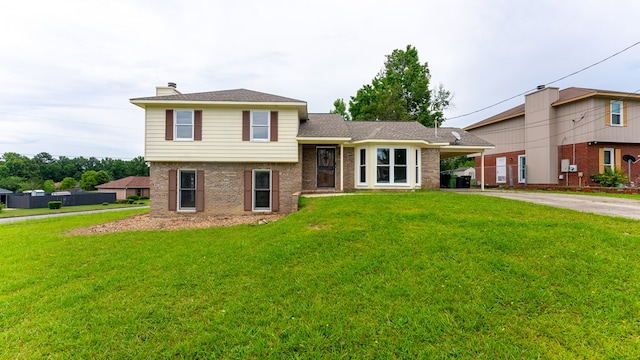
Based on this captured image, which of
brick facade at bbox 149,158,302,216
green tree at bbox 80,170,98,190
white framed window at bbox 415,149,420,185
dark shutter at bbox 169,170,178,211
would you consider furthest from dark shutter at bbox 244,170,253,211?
green tree at bbox 80,170,98,190

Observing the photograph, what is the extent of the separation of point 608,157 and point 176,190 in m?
23.4

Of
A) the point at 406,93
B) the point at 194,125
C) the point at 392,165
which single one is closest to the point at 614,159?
the point at 392,165

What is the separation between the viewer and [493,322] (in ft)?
10.8

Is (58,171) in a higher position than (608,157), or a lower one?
higher

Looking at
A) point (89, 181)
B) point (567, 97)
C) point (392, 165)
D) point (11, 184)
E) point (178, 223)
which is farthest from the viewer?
point (89, 181)

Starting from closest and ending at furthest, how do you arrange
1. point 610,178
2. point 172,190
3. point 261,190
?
point 172,190 → point 261,190 → point 610,178

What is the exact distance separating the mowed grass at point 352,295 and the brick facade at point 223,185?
5708 millimetres

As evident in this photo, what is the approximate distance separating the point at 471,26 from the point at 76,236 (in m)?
18.9

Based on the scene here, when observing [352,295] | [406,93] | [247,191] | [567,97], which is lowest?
[352,295]

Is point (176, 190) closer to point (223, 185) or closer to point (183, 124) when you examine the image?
point (223, 185)

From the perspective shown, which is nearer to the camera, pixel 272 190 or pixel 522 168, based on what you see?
pixel 272 190

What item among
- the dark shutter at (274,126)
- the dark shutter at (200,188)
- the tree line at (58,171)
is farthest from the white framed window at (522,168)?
the tree line at (58,171)

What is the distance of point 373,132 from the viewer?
47.0 feet

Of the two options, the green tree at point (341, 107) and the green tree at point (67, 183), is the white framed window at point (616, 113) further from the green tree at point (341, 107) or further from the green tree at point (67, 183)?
the green tree at point (67, 183)
